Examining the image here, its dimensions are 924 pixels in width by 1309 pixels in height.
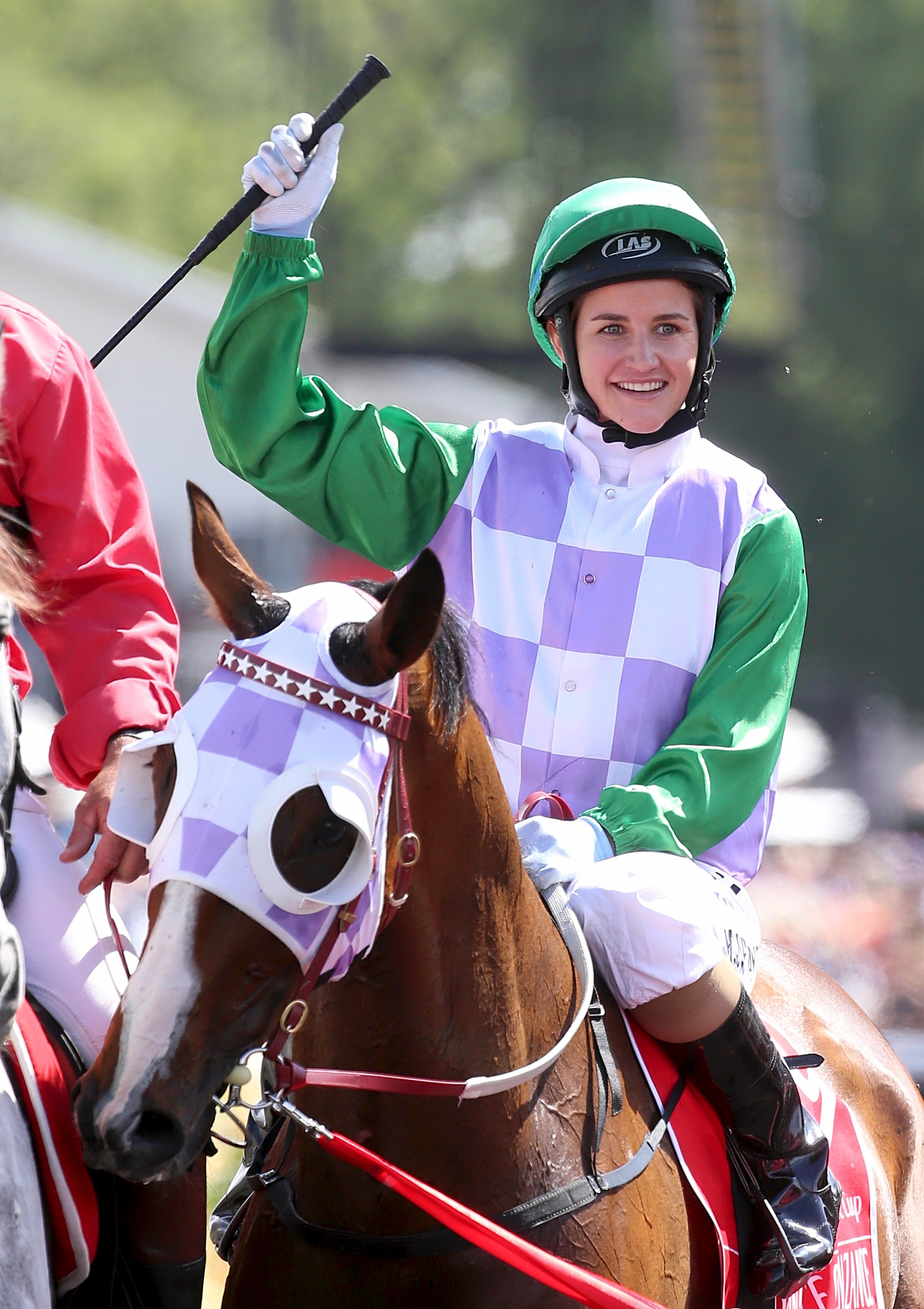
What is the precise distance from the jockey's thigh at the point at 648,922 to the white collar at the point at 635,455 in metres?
0.82

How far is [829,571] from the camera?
18.4m

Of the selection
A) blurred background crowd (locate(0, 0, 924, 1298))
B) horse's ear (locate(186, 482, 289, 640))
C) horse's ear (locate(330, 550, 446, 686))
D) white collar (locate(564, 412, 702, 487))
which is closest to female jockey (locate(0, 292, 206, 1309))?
horse's ear (locate(186, 482, 289, 640))

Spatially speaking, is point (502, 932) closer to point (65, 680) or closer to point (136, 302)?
point (65, 680)

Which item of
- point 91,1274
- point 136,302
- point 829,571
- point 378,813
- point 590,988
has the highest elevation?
point 136,302

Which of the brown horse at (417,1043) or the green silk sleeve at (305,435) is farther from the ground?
the green silk sleeve at (305,435)

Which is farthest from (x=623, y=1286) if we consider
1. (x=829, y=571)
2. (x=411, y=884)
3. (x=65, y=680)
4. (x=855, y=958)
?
(x=829, y=571)

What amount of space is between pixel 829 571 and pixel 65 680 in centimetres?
1661

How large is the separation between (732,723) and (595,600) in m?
0.36

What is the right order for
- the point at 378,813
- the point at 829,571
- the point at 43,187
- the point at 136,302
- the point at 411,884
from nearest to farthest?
the point at 378,813, the point at 411,884, the point at 829,571, the point at 136,302, the point at 43,187

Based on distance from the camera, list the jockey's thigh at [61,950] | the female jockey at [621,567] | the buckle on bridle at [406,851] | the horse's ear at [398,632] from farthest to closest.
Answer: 1. the female jockey at [621,567]
2. the jockey's thigh at [61,950]
3. the buckle on bridle at [406,851]
4. the horse's ear at [398,632]

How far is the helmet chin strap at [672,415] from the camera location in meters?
3.06

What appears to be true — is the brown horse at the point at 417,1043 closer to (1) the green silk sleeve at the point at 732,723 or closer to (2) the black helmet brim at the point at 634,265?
(1) the green silk sleeve at the point at 732,723

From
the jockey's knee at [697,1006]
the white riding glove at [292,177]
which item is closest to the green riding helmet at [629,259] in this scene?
the white riding glove at [292,177]

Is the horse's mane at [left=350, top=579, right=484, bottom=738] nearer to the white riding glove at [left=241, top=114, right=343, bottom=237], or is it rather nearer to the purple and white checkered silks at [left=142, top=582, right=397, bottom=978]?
the purple and white checkered silks at [left=142, top=582, right=397, bottom=978]
